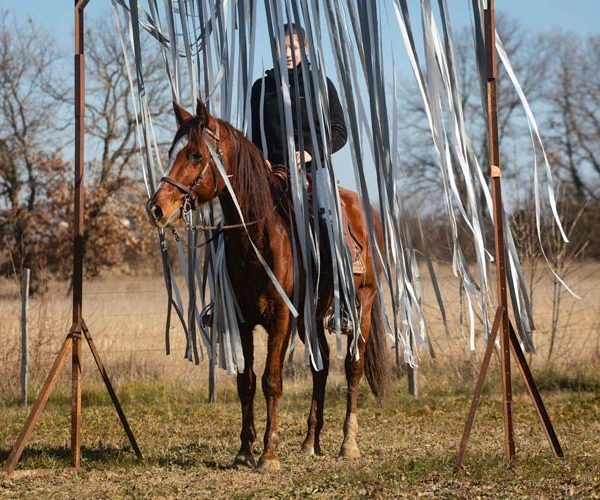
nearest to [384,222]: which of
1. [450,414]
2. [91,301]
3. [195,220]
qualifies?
[195,220]

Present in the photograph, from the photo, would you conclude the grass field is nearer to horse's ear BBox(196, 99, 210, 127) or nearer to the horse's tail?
the horse's tail

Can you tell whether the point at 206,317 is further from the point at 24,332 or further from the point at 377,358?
the point at 24,332

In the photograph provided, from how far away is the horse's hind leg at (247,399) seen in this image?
652 cm

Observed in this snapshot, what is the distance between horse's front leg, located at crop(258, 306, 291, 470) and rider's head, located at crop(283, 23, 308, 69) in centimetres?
161

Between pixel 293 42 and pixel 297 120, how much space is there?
1.59ft

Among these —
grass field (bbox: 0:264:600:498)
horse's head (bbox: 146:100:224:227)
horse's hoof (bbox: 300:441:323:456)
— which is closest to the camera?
grass field (bbox: 0:264:600:498)

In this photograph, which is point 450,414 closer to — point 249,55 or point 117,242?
point 249,55

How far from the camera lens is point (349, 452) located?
22.7 feet

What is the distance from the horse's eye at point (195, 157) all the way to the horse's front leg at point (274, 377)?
1.08 meters

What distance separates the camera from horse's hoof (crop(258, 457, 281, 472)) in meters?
6.26

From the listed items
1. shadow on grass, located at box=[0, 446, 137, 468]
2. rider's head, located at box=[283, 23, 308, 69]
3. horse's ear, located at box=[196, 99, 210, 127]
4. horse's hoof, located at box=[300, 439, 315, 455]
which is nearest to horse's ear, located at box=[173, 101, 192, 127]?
horse's ear, located at box=[196, 99, 210, 127]

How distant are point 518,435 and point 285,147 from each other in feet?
10.3

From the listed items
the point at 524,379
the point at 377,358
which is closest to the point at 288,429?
the point at 377,358

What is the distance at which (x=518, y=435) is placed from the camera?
305 inches
